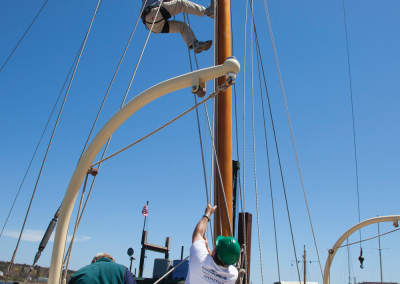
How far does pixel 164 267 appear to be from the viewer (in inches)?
398

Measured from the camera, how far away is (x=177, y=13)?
726 centimetres

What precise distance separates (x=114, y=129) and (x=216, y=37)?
13.9 ft

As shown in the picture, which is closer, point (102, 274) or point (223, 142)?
point (102, 274)

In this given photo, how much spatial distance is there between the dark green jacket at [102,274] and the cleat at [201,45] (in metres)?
5.31

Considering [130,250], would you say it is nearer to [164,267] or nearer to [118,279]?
[164,267]

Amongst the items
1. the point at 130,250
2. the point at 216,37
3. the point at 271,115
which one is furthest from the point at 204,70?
the point at 130,250

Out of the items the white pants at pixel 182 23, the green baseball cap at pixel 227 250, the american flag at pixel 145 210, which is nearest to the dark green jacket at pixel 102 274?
the green baseball cap at pixel 227 250

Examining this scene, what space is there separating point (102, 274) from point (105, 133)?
1140mm

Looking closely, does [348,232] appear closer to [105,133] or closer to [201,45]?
[201,45]

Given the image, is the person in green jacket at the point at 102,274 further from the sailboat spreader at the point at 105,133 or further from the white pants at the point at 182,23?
the white pants at the point at 182,23

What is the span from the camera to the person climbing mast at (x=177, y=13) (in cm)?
685

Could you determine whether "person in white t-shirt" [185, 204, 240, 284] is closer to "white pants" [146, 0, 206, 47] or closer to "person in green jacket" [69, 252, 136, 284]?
"person in green jacket" [69, 252, 136, 284]

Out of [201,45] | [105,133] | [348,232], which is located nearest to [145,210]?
[201,45]

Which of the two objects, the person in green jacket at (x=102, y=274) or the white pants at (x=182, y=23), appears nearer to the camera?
the person in green jacket at (x=102, y=274)
